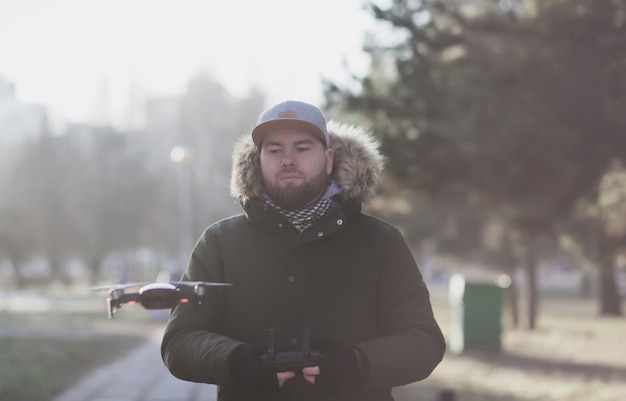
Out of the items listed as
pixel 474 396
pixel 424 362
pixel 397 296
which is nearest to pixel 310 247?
pixel 397 296

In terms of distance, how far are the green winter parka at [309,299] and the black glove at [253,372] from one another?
13 cm

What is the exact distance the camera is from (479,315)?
55.3 ft

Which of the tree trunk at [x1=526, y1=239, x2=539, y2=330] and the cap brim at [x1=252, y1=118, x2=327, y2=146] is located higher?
the cap brim at [x1=252, y1=118, x2=327, y2=146]

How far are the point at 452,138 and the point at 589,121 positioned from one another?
10.9 ft

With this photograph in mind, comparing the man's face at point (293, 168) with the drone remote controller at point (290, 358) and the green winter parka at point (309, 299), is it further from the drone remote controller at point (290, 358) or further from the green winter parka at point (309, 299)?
the drone remote controller at point (290, 358)

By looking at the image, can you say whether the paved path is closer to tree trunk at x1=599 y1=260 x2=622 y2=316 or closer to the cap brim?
the cap brim

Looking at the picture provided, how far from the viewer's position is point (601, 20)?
9.73 m

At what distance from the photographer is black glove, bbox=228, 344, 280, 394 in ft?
9.07

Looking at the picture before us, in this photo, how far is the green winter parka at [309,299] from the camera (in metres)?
2.98

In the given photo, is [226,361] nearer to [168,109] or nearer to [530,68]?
[530,68]

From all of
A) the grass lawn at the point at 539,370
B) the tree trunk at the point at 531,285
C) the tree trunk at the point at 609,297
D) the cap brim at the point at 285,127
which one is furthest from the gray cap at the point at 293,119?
the tree trunk at the point at 609,297

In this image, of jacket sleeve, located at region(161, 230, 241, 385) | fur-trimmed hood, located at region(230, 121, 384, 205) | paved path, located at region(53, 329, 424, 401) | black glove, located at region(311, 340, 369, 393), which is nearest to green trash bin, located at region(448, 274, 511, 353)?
paved path, located at region(53, 329, 424, 401)

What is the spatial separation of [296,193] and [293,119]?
9.6 inches

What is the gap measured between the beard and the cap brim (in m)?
0.13
